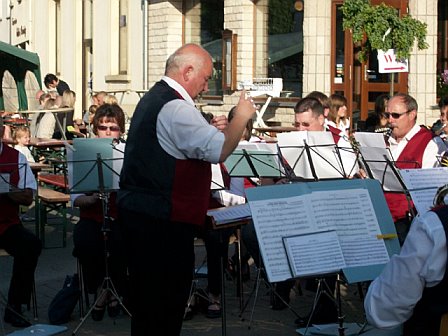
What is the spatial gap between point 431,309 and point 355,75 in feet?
56.8

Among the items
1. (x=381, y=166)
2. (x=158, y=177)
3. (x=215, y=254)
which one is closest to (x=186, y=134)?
(x=158, y=177)

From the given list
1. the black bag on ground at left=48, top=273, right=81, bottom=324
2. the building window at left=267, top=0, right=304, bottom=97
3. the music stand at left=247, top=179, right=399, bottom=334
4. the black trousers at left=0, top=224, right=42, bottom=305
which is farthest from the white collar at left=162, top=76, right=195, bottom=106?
the building window at left=267, top=0, right=304, bottom=97

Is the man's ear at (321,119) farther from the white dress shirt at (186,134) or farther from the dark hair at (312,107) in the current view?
the white dress shirt at (186,134)

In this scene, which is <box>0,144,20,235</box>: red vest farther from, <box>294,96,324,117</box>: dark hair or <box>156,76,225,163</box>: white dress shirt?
<box>156,76,225,163</box>: white dress shirt

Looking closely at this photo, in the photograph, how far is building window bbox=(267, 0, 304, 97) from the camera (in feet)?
72.8

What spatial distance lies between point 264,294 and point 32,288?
6.77ft

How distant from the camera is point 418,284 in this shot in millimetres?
3664

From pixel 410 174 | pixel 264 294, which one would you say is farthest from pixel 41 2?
pixel 410 174

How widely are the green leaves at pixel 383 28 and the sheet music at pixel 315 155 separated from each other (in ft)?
27.7

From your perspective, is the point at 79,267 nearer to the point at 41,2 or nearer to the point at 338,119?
the point at 338,119

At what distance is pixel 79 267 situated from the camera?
7949mm

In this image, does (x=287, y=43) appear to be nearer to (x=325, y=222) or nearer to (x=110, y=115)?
(x=110, y=115)

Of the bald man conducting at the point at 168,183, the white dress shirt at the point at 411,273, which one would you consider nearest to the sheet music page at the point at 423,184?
the bald man conducting at the point at 168,183

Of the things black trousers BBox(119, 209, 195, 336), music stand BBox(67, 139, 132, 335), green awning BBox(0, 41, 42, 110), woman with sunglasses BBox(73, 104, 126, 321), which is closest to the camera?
black trousers BBox(119, 209, 195, 336)
